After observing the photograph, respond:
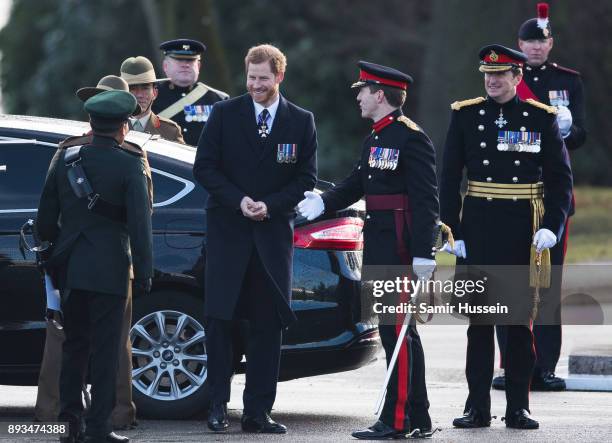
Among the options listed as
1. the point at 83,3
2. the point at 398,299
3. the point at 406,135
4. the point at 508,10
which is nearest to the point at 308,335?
the point at 398,299

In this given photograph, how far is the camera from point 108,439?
8133 mm

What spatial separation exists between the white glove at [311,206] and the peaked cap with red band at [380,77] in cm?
62

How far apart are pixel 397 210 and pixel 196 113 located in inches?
135

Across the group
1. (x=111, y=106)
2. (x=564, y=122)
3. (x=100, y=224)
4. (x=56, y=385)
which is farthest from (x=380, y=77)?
(x=564, y=122)

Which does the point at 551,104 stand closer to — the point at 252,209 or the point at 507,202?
the point at 507,202

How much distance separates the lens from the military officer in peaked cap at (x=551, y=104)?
10.9 m

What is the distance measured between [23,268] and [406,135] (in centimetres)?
219

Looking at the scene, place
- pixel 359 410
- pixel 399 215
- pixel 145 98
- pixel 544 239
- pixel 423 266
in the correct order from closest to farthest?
pixel 423 266 → pixel 399 215 → pixel 544 239 → pixel 359 410 → pixel 145 98

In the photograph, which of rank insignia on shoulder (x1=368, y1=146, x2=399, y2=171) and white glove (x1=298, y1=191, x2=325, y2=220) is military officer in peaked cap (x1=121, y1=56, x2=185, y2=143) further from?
rank insignia on shoulder (x1=368, y1=146, x2=399, y2=171)

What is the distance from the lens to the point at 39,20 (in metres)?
39.2

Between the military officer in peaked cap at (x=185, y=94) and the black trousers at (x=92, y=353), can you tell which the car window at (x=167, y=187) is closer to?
the black trousers at (x=92, y=353)

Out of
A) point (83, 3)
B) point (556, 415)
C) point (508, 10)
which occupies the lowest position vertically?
point (556, 415)

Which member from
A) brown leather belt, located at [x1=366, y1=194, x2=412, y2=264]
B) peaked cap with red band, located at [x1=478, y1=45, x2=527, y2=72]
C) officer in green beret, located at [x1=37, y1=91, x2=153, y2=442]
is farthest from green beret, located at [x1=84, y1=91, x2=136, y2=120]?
peaked cap with red band, located at [x1=478, y1=45, x2=527, y2=72]

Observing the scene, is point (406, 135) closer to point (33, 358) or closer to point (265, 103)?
point (265, 103)
